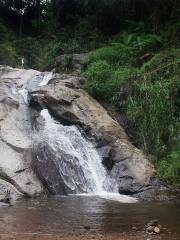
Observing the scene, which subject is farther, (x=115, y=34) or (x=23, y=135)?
(x=115, y=34)

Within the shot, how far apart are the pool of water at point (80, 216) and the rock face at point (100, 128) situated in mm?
1540

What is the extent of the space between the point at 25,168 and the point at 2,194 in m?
2.03

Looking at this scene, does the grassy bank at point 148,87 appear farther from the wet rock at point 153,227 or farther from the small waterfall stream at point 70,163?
the wet rock at point 153,227

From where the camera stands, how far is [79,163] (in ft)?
46.9

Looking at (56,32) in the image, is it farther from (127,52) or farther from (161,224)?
(161,224)

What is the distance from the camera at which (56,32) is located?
27.3 meters

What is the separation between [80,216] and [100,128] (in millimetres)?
5325

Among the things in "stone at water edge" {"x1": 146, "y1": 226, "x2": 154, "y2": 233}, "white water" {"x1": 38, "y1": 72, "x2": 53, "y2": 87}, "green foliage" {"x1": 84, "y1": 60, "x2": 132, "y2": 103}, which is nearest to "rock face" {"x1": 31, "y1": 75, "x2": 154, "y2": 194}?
"green foliage" {"x1": 84, "y1": 60, "x2": 132, "y2": 103}

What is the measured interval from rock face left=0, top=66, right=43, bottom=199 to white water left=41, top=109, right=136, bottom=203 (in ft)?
2.50

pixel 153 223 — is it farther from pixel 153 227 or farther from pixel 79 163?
pixel 79 163

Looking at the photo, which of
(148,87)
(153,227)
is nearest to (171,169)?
(148,87)

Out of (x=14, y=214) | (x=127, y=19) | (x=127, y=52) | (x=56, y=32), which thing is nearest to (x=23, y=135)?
(x=14, y=214)

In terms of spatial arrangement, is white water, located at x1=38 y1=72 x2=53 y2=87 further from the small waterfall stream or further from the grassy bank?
the small waterfall stream

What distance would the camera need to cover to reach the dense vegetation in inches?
604
